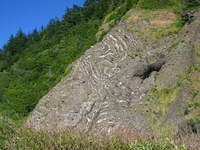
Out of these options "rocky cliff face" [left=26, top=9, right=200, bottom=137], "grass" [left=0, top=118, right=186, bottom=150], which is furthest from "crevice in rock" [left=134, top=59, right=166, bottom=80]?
"grass" [left=0, top=118, right=186, bottom=150]

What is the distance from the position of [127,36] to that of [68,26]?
4943cm

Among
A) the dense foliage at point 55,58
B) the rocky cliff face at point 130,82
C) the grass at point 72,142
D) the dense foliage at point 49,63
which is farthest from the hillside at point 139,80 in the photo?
the grass at point 72,142

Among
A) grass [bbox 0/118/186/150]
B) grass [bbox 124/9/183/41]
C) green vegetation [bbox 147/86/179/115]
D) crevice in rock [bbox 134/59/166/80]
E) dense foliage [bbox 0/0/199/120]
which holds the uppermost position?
dense foliage [bbox 0/0/199/120]

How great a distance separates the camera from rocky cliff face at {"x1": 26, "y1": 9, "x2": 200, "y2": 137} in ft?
64.8

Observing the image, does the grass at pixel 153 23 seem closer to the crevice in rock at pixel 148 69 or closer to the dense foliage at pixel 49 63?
the crevice in rock at pixel 148 69

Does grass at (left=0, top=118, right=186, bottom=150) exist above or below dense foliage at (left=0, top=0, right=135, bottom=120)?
below

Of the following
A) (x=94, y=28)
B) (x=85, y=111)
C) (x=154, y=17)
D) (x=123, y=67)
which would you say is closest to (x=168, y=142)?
(x=85, y=111)

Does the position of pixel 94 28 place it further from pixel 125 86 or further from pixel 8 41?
pixel 8 41

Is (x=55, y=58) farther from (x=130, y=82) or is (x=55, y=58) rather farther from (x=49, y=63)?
(x=130, y=82)

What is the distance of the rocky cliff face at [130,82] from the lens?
1975 centimetres

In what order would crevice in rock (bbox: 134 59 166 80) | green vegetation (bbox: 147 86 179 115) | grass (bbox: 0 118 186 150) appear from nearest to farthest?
1. grass (bbox: 0 118 186 150)
2. green vegetation (bbox: 147 86 179 115)
3. crevice in rock (bbox: 134 59 166 80)

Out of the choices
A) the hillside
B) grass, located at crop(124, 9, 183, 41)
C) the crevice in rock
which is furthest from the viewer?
grass, located at crop(124, 9, 183, 41)

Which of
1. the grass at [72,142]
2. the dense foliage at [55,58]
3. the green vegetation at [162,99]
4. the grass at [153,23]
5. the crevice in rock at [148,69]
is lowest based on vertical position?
the green vegetation at [162,99]

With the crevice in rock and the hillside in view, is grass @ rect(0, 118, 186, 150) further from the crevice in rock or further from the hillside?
the crevice in rock
